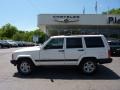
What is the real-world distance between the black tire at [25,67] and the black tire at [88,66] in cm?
246

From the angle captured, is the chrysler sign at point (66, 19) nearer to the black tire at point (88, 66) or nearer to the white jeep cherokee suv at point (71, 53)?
the white jeep cherokee suv at point (71, 53)

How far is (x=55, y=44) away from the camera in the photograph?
1309cm

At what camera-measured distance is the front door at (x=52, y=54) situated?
1298 cm

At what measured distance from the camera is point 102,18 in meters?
36.2

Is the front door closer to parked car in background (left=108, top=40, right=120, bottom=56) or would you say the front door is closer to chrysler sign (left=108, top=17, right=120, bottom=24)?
parked car in background (left=108, top=40, right=120, bottom=56)

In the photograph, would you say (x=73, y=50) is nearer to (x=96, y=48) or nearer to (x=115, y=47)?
(x=96, y=48)

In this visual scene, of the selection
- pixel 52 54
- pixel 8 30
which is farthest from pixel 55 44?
pixel 8 30

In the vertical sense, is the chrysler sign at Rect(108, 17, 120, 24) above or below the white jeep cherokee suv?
above

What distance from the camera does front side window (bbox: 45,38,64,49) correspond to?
1303cm

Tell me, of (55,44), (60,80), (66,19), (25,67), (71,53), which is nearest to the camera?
(60,80)

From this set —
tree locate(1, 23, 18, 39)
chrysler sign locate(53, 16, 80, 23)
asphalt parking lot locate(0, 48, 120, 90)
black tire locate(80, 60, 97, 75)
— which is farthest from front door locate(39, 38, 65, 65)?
tree locate(1, 23, 18, 39)

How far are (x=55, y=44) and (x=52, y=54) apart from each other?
0.51 metres

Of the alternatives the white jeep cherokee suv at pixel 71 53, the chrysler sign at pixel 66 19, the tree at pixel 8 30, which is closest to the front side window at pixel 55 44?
the white jeep cherokee suv at pixel 71 53

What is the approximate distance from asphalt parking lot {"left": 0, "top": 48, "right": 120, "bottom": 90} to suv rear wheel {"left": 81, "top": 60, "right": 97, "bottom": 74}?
26cm
